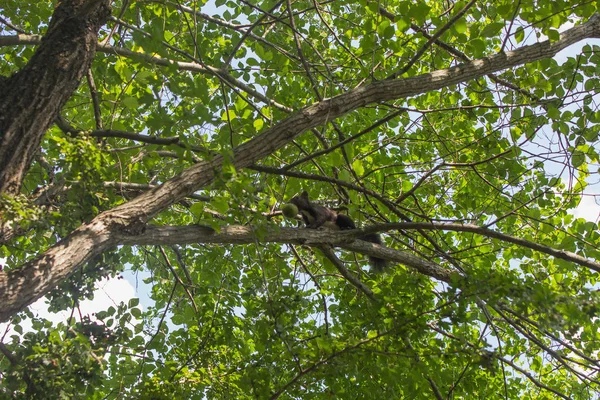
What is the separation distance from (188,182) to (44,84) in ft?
3.10

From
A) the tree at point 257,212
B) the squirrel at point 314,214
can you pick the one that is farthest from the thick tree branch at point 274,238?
the squirrel at point 314,214

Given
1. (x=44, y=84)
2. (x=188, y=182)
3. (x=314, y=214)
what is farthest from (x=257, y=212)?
(x=314, y=214)

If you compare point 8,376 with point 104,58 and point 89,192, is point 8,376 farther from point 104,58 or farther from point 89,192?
point 104,58

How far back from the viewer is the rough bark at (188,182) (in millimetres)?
2377

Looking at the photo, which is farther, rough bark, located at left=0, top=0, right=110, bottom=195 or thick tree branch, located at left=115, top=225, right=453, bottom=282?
thick tree branch, located at left=115, top=225, right=453, bottom=282

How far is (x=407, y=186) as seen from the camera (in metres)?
4.77

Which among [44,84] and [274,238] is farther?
[274,238]

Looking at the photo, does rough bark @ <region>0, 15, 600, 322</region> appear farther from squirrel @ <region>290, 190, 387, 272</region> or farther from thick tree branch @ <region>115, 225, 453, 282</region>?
squirrel @ <region>290, 190, 387, 272</region>

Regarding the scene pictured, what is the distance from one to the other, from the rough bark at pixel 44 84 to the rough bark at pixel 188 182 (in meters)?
0.48

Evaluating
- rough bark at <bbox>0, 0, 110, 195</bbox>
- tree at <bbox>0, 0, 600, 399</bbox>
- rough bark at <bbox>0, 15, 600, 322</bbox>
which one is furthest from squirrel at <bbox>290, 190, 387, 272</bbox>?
rough bark at <bbox>0, 0, 110, 195</bbox>

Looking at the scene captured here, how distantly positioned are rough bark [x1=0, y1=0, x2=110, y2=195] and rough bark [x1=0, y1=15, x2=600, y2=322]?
0.48 m

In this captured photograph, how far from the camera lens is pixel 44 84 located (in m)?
2.75

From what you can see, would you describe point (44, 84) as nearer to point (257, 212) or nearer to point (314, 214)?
point (257, 212)

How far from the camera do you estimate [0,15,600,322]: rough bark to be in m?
2.38
